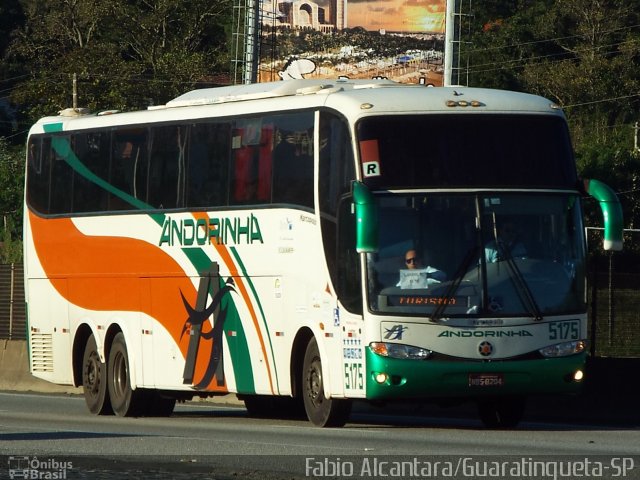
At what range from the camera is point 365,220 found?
17.7m

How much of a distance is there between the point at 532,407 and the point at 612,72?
66825 millimetres

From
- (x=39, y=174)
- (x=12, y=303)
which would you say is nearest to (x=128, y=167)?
(x=39, y=174)

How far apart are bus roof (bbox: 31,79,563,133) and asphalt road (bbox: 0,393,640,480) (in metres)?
3.51

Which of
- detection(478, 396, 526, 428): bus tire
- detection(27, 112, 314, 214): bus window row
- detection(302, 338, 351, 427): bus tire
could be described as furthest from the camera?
detection(27, 112, 314, 214): bus window row

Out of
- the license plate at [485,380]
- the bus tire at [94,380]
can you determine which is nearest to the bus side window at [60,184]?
the bus tire at [94,380]

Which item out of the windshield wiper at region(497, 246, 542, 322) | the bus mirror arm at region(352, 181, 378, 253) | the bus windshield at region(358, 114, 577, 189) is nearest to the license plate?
the windshield wiper at region(497, 246, 542, 322)

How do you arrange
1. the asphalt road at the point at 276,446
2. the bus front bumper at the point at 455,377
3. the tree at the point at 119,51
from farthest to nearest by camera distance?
the tree at the point at 119,51 < the bus front bumper at the point at 455,377 < the asphalt road at the point at 276,446

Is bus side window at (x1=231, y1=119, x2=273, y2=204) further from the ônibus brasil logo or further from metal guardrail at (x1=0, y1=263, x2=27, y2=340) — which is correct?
metal guardrail at (x1=0, y1=263, x2=27, y2=340)

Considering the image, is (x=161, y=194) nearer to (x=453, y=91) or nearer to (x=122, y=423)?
(x=122, y=423)

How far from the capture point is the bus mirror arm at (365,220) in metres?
17.6

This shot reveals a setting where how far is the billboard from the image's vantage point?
59.2 m

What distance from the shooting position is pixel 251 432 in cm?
1816

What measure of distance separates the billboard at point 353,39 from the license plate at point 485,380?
40.0m

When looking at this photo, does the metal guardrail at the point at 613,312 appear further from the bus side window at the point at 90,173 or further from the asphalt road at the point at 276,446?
the bus side window at the point at 90,173
